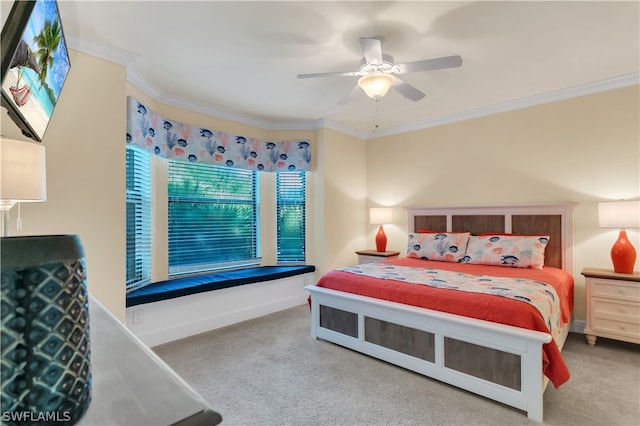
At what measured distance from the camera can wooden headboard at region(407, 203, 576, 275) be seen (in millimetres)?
3430

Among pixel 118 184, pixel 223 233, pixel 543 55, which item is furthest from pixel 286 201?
pixel 543 55

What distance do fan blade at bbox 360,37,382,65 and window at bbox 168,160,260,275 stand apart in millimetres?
2577

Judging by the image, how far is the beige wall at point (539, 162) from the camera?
3191mm

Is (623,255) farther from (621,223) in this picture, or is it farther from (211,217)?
(211,217)

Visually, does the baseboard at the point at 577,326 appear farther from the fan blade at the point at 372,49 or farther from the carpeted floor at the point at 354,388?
the fan blade at the point at 372,49

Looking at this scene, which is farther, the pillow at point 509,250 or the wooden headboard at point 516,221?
the wooden headboard at point 516,221

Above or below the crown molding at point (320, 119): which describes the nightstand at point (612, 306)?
below

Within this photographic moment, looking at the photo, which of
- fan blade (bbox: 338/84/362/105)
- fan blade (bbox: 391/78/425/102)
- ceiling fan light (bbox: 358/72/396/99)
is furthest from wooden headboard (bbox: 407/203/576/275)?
ceiling fan light (bbox: 358/72/396/99)

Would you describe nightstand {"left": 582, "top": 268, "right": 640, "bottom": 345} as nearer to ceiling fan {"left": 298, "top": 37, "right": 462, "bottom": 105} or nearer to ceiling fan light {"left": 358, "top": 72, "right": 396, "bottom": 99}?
ceiling fan {"left": 298, "top": 37, "right": 462, "bottom": 105}

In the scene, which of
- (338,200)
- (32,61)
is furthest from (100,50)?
(338,200)

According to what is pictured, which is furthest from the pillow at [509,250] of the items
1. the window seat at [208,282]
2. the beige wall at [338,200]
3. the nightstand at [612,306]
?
the window seat at [208,282]

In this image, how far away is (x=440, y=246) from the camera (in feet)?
12.6

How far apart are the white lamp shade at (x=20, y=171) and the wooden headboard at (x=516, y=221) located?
13.7ft

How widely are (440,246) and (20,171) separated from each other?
12.6 feet
